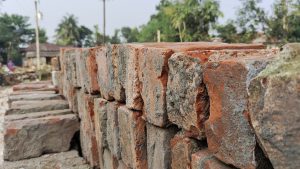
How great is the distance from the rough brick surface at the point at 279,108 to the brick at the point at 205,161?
0.34 meters

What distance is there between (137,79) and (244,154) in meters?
1.10

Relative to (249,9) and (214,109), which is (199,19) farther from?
(214,109)

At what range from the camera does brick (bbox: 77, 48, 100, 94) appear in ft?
11.7

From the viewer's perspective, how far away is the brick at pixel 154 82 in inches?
80.3

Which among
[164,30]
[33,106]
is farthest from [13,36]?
[33,106]

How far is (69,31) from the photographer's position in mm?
64812

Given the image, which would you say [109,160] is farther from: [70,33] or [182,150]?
[70,33]

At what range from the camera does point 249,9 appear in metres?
30.9

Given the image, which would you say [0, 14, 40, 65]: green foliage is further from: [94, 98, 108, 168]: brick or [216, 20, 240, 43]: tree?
[94, 98, 108, 168]: brick

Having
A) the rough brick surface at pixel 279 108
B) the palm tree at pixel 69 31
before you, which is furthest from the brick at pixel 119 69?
the palm tree at pixel 69 31

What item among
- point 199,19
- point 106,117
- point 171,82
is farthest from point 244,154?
point 199,19

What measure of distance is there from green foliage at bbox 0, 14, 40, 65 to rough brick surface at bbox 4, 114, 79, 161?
171 feet

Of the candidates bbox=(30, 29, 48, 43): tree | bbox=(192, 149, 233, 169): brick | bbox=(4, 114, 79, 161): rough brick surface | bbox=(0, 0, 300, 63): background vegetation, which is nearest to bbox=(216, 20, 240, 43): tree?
bbox=(0, 0, 300, 63): background vegetation

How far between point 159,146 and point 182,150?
28 cm
